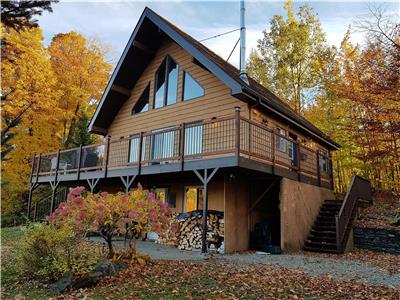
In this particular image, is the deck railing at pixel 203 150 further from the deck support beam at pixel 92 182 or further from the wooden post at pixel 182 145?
the deck support beam at pixel 92 182

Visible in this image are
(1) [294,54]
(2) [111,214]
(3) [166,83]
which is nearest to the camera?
(2) [111,214]

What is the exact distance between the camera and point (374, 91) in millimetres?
13070

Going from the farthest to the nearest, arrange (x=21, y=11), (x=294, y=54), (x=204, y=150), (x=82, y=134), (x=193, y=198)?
1. (x=294, y=54)
2. (x=82, y=134)
3. (x=193, y=198)
4. (x=204, y=150)
5. (x=21, y=11)

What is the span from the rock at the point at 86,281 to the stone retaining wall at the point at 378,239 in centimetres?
1025

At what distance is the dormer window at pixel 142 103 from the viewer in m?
14.8

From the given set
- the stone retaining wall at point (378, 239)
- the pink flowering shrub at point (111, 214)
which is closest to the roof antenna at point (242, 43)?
the pink flowering shrub at point (111, 214)

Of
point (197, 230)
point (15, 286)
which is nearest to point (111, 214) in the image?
point (15, 286)

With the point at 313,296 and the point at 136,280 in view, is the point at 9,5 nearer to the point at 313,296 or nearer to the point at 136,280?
the point at 136,280

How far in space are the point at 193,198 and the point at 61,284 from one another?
24.0ft

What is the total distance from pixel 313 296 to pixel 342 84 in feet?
51.1

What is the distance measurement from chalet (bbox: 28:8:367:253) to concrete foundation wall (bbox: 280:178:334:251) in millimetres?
35

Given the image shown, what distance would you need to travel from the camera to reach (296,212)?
1103 cm

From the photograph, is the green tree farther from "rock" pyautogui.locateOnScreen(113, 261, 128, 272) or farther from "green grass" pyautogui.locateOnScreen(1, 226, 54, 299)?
"rock" pyautogui.locateOnScreen(113, 261, 128, 272)

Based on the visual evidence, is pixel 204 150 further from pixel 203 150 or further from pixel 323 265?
pixel 323 265
